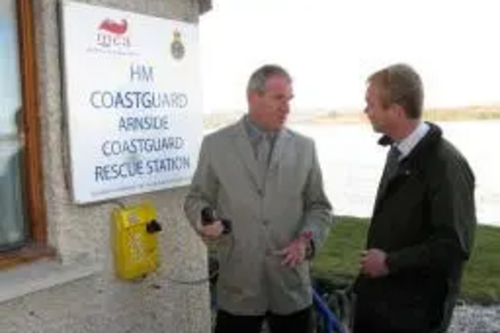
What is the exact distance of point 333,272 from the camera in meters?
7.72

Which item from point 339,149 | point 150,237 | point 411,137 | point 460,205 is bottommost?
point 339,149

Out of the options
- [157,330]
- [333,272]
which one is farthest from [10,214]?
[333,272]

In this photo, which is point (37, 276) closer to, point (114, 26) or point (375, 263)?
point (114, 26)

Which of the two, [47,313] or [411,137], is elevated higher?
[411,137]

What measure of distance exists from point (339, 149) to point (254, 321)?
53.3 ft

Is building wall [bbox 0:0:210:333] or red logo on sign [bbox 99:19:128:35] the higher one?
red logo on sign [bbox 99:19:128:35]

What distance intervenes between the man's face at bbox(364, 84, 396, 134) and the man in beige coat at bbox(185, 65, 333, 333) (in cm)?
64

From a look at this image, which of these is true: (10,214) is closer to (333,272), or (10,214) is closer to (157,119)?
(157,119)

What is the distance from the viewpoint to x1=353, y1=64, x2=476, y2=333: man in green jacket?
2.93 m

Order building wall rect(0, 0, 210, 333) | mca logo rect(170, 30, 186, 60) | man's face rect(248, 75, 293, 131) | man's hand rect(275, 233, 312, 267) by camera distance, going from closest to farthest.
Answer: building wall rect(0, 0, 210, 333), man's hand rect(275, 233, 312, 267), man's face rect(248, 75, 293, 131), mca logo rect(170, 30, 186, 60)

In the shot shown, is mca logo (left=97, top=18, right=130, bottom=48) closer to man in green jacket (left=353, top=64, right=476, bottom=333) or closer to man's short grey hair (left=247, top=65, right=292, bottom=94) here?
man's short grey hair (left=247, top=65, right=292, bottom=94)

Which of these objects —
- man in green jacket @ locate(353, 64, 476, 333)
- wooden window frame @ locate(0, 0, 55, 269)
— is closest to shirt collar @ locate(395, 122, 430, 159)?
man in green jacket @ locate(353, 64, 476, 333)

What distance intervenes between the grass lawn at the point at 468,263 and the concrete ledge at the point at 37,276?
343cm

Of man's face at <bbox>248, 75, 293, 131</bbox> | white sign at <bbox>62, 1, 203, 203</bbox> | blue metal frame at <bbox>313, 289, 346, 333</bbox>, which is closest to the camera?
white sign at <bbox>62, 1, 203, 203</bbox>
